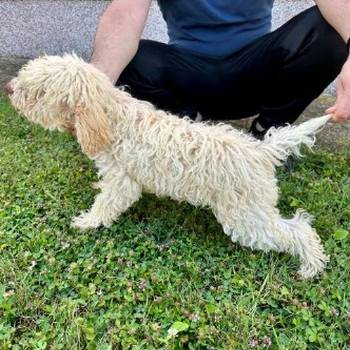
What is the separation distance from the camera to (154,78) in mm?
3322

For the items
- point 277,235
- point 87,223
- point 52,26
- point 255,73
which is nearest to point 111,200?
point 87,223

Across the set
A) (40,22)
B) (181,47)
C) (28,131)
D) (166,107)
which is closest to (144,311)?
(166,107)

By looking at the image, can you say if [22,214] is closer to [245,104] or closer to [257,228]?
[257,228]

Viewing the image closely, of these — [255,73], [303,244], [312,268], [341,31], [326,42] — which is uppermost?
[341,31]

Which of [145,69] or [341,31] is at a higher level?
[341,31]

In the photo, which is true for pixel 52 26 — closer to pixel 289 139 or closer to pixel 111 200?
pixel 111 200

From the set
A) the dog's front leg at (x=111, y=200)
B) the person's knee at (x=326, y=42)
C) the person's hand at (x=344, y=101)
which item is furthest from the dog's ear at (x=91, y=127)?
the person's knee at (x=326, y=42)

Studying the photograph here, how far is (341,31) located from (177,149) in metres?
1.29

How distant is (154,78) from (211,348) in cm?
180

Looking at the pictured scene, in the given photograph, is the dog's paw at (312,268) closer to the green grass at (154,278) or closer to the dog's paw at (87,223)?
the green grass at (154,278)

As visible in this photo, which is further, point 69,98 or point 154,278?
point 154,278

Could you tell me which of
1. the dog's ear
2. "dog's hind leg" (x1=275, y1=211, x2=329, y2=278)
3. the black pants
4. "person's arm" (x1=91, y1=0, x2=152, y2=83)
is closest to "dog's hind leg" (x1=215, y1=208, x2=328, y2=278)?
"dog's hind leg" (x1=275, y1=211, x2=329, y2=278)

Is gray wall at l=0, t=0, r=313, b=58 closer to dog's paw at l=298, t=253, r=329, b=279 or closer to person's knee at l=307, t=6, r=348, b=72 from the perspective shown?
person's knee at l=307, t=6, r=348, b=72

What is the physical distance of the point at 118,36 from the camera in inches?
118
